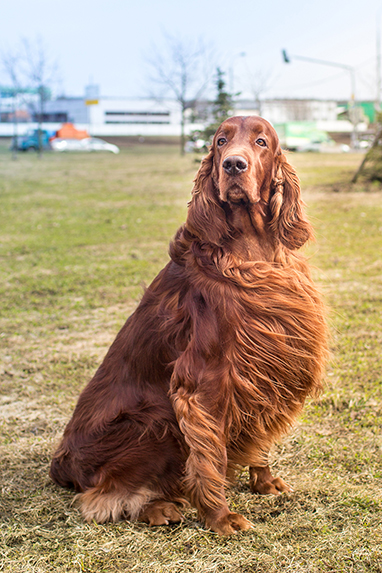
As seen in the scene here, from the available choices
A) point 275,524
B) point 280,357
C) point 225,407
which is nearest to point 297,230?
point 280,357

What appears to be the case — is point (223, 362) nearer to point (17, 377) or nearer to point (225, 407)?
point (225, 407)

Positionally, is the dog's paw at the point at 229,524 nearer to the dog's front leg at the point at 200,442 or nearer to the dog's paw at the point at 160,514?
the dog's front leg at the point at 200,442

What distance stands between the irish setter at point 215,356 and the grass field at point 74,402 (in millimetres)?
153

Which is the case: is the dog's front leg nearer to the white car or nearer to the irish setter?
the irish setter

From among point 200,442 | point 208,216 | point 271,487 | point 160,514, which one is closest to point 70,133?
point 208,216

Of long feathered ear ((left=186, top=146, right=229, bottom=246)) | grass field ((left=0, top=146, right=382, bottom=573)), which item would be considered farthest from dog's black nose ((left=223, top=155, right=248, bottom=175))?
grass field ((left=0, top=146, right=382, bottom=573))

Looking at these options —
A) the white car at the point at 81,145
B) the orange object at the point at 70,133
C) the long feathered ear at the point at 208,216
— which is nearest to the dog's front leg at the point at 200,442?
the long feathered ear at the point at 208,216

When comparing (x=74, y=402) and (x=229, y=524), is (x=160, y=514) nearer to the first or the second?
(x=229, y=524)

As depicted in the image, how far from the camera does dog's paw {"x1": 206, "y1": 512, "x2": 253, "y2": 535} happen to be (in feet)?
7.95

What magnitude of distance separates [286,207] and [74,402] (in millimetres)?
2260

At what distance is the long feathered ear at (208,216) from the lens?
2359 millimetres

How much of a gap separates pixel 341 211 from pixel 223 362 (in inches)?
378

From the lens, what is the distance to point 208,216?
7.77 ft

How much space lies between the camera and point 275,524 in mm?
2504
